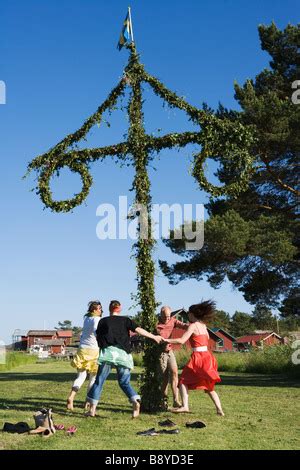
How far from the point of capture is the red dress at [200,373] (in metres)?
9.07

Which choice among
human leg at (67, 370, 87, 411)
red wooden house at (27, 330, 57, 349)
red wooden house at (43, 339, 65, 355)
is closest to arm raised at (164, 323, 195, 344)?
human leg at (67, 370, 87, 411)

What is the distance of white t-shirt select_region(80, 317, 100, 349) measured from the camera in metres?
10.3

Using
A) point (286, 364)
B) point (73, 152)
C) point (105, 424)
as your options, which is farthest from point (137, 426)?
point (286, 364)

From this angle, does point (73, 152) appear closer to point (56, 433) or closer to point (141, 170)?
point (141, 170)

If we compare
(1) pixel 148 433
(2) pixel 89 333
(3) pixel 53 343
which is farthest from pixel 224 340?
(1) pixel 148 433

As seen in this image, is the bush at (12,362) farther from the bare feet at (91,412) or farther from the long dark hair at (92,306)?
the bare feet at (91,412)

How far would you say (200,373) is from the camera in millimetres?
9086

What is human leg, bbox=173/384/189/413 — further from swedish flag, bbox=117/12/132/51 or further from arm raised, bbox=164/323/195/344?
swedish flag, bbox=117/12/132/51

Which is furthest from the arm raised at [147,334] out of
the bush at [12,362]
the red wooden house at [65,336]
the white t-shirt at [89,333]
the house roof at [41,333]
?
the red wooden house at [65,336]

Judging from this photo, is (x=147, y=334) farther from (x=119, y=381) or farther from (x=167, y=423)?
(x=167, y=423)

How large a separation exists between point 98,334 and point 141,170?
11.2ft

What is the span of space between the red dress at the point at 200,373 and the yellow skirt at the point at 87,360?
1.97 metres

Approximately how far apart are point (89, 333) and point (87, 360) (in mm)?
525
